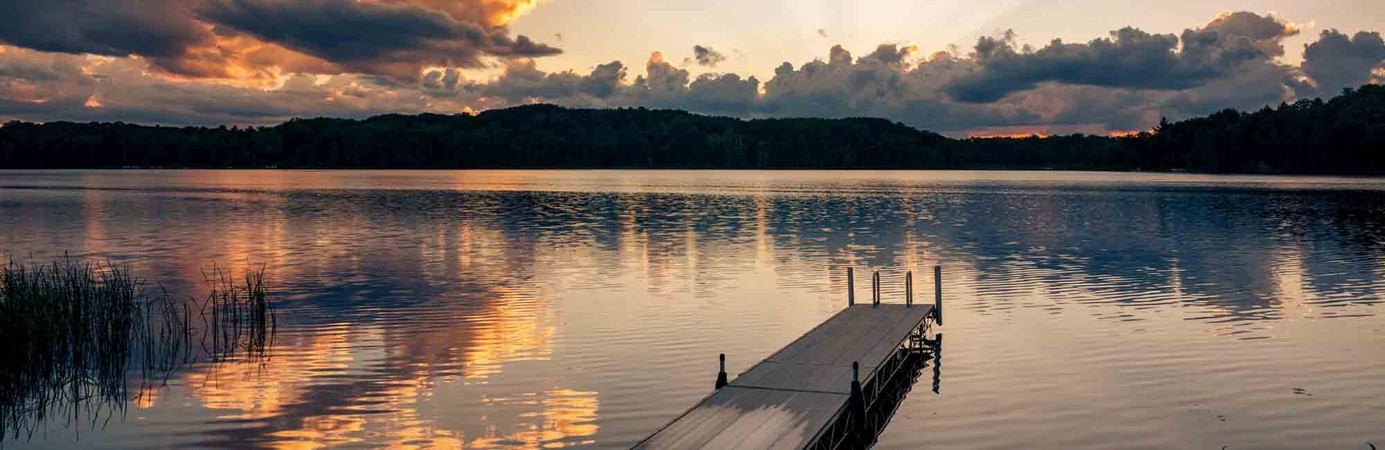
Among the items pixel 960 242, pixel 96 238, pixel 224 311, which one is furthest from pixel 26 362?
pixel 960 242

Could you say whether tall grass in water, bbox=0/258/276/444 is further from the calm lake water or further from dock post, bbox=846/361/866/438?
dock post, bbox=846/361/866/438

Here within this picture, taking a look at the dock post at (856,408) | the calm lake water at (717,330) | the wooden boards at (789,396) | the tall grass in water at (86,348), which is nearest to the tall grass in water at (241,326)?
the tall grass in water at (86,348)

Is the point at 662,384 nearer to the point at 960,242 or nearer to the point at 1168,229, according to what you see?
the point at 960,242

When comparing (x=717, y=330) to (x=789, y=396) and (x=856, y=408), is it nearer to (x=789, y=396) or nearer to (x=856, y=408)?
(x=789, y=396)

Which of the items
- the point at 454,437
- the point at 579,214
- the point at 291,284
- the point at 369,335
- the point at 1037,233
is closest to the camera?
the point at 454,437

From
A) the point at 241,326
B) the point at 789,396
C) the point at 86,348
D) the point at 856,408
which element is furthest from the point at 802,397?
the point at 241,326

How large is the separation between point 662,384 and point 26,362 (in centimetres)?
1219

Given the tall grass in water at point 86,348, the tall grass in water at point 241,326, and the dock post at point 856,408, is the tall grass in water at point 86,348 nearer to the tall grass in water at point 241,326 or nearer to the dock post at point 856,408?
the tall grass in water at point 241,326

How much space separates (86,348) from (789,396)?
14946 mm

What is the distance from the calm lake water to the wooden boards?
120cm

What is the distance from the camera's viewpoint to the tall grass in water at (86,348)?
1636cm

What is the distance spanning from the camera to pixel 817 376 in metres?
16.3

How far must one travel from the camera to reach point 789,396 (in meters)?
15.0

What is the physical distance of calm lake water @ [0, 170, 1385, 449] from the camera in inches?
597
